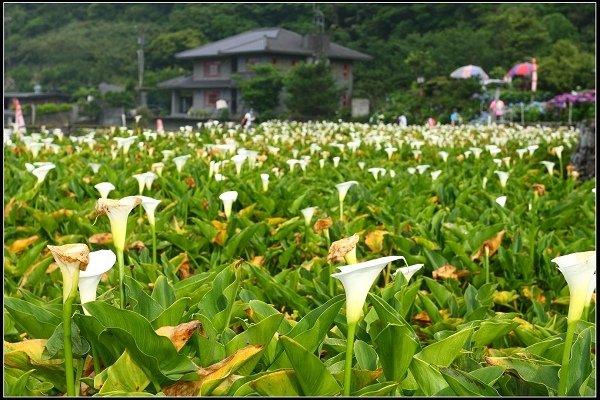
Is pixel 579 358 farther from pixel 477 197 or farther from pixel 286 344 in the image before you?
pixel 477 197

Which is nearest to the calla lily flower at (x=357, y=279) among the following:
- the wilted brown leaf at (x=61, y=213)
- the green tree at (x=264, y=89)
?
the wilted brown leaf at (x=61, y=213)

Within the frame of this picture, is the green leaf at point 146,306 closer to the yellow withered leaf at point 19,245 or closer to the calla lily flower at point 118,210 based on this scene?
the calla lily flower at point 118,210

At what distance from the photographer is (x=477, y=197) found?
3582mm

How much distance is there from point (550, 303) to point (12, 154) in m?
3.70

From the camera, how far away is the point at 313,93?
3294 cm

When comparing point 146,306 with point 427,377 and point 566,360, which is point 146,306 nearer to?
point 427,377

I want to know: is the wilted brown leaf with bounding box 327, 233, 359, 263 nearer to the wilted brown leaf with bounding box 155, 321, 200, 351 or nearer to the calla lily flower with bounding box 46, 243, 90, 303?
the wilted brown leaf with bounding box 155, 321, 200, 351

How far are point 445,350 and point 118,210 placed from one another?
25.8 inches

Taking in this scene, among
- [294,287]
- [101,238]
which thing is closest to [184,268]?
[101,238]

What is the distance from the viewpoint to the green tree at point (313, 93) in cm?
3278

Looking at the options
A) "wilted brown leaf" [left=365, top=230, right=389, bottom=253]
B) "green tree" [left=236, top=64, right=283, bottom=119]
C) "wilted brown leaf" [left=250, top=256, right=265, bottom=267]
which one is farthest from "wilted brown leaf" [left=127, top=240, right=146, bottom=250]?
"green tree" [left=236, top=64, right=283, bottom=119]

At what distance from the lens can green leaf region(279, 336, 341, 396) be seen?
1049 mm

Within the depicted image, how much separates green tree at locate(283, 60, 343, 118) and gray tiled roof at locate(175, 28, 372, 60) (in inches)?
291

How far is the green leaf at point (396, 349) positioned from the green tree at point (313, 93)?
104 ft
